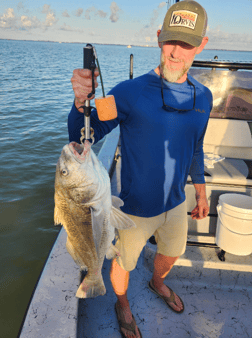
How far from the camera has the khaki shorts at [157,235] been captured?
2.01 meters

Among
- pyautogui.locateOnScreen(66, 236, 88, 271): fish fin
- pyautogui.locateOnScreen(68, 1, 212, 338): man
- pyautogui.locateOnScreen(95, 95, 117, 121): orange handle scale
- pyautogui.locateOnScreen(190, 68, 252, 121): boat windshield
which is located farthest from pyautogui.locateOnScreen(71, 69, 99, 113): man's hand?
pyautogui.locateOnScreen(190, 68, 252, 121): boat windshield

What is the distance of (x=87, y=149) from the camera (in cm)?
140

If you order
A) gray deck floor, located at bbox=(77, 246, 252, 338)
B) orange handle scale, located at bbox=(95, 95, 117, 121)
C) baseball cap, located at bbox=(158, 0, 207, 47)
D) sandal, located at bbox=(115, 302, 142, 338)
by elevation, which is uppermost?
baseball cap, located at bbox=(158, 0, 207, 47)

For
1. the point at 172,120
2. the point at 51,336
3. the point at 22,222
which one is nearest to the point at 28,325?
the point at 51,336

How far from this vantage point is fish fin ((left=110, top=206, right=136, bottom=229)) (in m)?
1.68

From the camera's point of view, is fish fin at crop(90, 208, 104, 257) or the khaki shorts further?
the khaki shorts

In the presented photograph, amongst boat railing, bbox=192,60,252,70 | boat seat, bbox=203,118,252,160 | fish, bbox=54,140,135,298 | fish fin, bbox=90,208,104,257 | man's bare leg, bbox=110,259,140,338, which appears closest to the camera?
fish, bbox=54,140,135,298

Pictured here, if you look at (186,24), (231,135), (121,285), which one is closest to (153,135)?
(186,24)

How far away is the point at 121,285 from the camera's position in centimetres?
219

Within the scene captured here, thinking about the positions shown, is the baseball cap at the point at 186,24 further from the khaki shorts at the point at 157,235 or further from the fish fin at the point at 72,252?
the fish fin at the point at 72,252

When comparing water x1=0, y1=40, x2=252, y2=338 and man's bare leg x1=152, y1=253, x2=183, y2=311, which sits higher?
man's bare leg x1=152, y1=253, x2=183, y2=311

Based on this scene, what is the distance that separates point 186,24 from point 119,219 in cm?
149

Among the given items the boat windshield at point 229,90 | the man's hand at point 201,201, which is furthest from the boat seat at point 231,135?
the man's hand at point 201,201

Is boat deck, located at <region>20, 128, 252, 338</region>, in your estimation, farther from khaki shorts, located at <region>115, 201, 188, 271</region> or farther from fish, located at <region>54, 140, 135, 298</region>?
khaki shorts, located at <region>115, 201, 188, 271</region>
